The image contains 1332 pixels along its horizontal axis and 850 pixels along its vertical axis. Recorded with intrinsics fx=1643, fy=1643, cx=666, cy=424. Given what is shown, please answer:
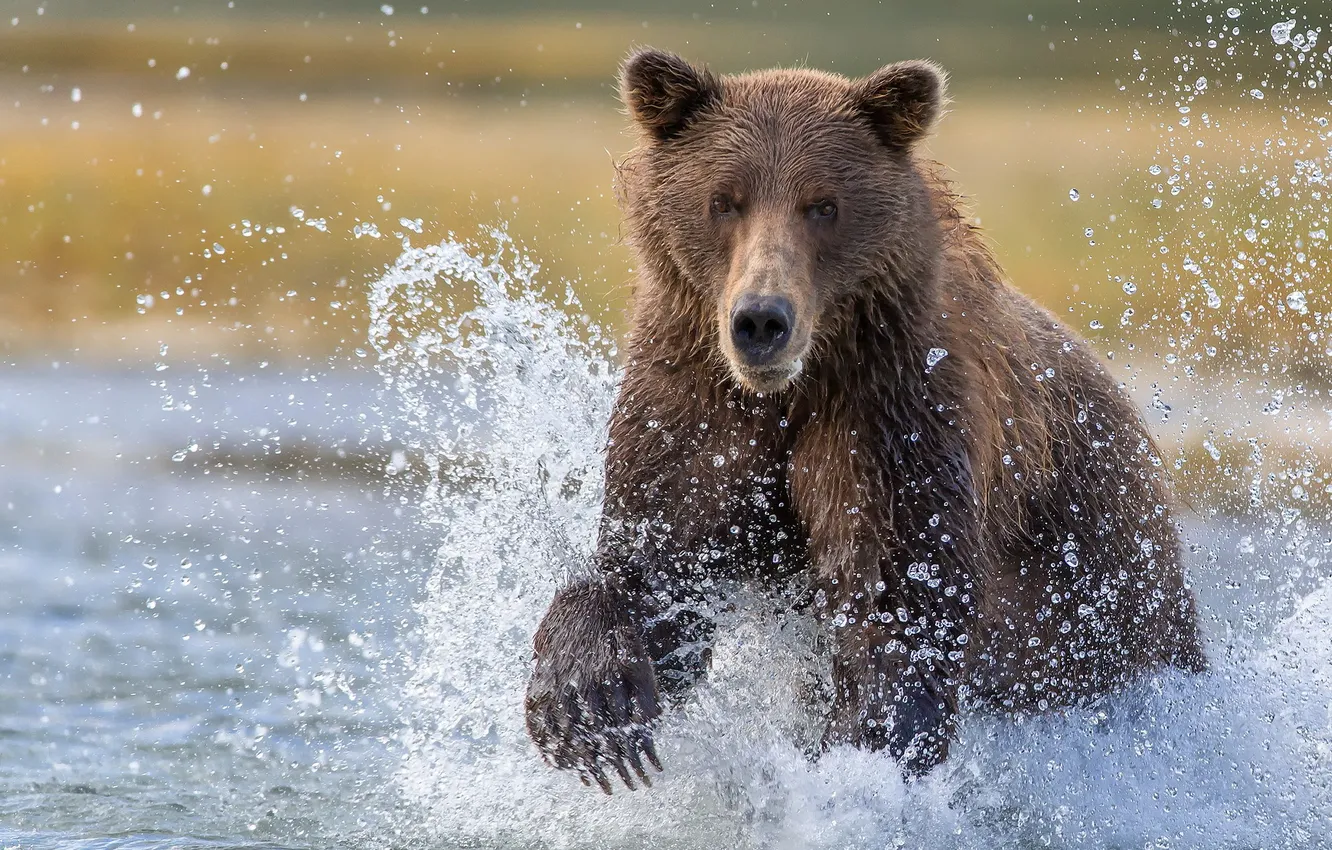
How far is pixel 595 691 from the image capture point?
513cm

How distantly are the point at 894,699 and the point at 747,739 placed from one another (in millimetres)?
634

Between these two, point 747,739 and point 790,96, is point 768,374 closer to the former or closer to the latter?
point 790,96

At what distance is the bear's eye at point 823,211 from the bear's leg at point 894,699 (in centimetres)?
127

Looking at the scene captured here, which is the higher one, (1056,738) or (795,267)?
(795,267)

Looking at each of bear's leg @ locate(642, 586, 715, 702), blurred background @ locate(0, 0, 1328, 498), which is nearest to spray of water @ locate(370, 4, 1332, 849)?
bear's leg @ locate(642, 586, 715, 702)

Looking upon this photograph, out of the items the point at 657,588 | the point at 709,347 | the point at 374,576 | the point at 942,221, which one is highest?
the point at 942,221

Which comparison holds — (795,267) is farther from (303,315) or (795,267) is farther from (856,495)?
(303,315)

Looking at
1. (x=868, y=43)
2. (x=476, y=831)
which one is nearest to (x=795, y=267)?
(x=476, y=831)

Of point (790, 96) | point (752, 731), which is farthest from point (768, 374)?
point (752, 731)

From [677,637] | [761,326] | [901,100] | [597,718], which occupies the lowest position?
[597,718]

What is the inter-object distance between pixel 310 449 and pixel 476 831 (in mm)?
6721

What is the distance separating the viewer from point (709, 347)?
5191mm

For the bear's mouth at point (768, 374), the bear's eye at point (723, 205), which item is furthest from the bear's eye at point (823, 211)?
the bear's mouth at point (768, 374)

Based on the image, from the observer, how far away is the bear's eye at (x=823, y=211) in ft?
16.4
